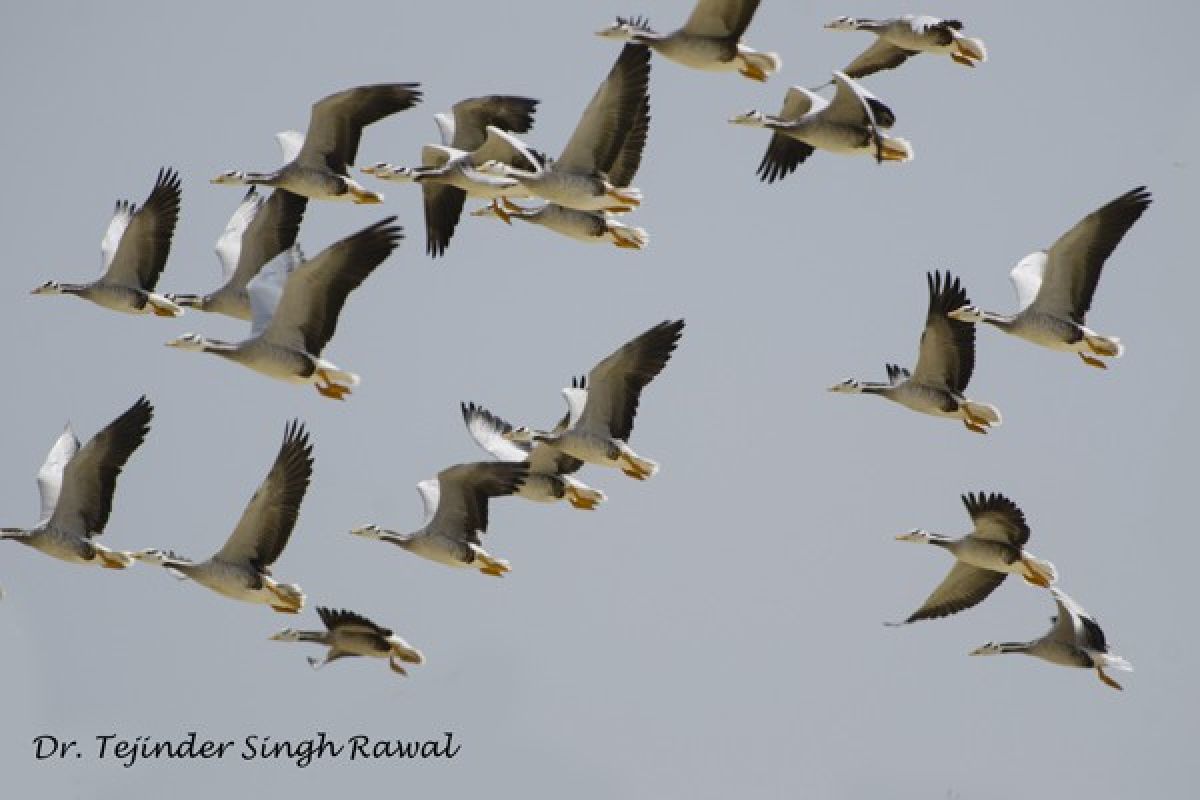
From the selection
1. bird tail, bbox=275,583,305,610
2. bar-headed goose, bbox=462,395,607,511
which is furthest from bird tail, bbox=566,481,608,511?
bird tail, bbox=275,583,305,610

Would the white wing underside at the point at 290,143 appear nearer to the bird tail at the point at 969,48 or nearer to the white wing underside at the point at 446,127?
the white wing underside at the point at 446,127

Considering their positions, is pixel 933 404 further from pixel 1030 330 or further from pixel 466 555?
pixel 466 555

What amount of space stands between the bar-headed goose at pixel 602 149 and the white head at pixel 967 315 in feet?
12.0

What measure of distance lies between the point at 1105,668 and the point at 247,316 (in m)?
10.5

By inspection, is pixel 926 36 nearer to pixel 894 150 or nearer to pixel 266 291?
pixel 894 150

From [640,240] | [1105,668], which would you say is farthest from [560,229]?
[1105,668]

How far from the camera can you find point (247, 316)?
108 feet

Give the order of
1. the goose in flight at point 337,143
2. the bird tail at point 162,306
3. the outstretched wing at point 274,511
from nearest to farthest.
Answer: the outstretched wing at point 274,511 → the goose in flight at point 337,143 → the bird tail at point 162,306

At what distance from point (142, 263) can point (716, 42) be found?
299 inches

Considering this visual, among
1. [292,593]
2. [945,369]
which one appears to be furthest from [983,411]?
[292,593]

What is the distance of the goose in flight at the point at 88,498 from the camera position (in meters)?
30.8

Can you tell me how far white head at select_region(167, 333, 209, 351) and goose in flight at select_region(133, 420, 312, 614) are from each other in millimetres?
2548

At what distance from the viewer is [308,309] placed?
29.3m

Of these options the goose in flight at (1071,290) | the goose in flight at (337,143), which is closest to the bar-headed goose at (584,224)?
the goose in flight at (337,143)
